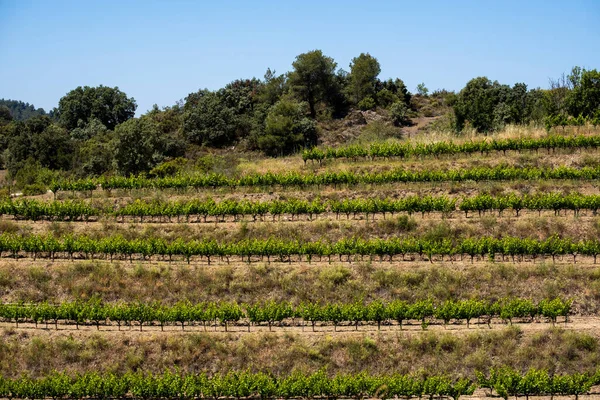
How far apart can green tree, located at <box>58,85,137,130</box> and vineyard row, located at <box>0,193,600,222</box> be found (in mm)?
38203

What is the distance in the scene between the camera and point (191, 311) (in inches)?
973

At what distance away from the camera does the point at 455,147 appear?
37969mm

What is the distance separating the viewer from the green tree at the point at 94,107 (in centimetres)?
7156

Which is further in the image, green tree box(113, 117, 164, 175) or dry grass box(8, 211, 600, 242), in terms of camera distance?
green tree box(113, 117, 164, 175)

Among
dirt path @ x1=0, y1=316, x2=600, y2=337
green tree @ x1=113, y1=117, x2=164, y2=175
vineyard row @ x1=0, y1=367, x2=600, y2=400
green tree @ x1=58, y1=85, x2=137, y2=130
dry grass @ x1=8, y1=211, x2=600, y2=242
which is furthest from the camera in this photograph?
green tree @ x1=58, y1=85, x2=137, y2=130

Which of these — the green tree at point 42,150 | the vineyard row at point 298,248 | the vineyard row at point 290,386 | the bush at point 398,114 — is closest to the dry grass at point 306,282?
the vineyard row at point 298,248

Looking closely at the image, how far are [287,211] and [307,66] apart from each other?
28.2 metres

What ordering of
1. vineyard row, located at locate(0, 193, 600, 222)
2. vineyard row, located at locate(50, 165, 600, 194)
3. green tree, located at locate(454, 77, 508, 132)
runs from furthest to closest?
1. green tree, located at locate(454, 77, 508, 132)
2. vineyard row, located at locate(50, 165, 600, 194)
3. vineyard row, located at locate(0, 193, 600, 222)

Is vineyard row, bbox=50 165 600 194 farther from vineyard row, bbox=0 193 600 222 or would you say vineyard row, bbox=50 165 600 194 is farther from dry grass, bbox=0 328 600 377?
dry grass, bbox=0 328 600 377

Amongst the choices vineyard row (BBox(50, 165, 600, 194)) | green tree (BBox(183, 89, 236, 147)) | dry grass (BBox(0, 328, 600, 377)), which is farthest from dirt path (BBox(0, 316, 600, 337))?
green tree (BBox(183, 89, 236, 147))

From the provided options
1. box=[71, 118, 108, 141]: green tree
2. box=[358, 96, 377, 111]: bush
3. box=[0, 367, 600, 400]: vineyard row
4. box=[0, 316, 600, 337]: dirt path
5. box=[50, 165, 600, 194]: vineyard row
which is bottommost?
box=[0, 367, 600, 400]: vineyard row

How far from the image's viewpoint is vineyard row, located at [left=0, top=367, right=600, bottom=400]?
68.8 feet

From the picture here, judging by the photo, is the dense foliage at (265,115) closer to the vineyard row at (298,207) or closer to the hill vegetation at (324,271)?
the hill vegetation at (324,271)

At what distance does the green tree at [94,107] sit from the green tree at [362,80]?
83.6 ft
